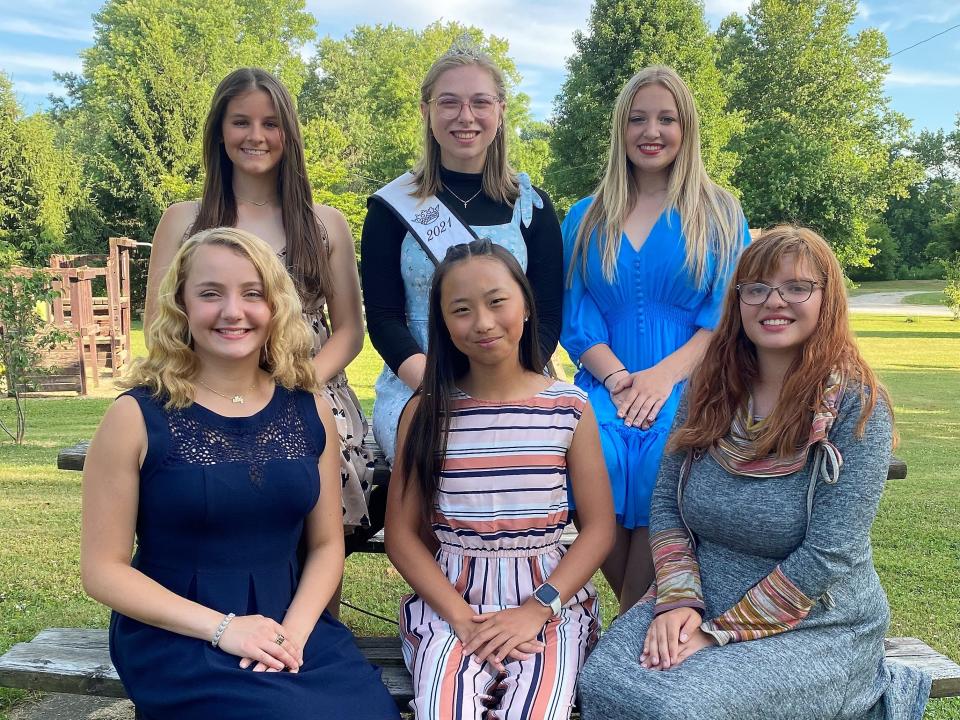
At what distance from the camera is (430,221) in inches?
119

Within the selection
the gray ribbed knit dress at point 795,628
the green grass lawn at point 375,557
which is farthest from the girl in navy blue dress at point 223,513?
the green grass lawn at point 375,557

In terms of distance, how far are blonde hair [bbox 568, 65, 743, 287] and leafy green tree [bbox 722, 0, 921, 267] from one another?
32.3m

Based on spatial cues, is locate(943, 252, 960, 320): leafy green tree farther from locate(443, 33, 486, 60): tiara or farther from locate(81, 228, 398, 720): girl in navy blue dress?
locate(81, 228, 398, 720): girl in navy blue dress

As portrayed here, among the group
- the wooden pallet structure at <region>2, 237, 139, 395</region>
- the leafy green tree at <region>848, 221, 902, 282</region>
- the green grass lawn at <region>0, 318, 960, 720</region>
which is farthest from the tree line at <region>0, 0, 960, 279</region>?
the green grass lawn at <region>0, 318, 960, 720</region>

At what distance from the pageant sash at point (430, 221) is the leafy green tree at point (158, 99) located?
26.4m

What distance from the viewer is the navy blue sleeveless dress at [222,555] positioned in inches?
78.5

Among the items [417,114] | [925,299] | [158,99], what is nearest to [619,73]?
[417,114]

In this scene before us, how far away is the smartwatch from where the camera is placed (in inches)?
88.5

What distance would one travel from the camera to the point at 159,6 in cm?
3412

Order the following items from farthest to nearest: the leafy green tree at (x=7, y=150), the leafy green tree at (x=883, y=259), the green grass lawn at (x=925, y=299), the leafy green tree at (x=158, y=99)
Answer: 1. the leafy green tree at (x=883, y=259)
2. the green grass lawn at (x=925, y=299)
3. the leafy green tree at (x=158, y=99)
4. the leafy green tree at (x=7, y=150)

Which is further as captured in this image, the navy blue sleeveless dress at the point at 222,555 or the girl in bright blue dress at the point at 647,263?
the girl in bright blue dress at the point at 647,263

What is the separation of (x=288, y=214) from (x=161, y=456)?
1143mm

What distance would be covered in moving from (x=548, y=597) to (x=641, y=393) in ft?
2.78

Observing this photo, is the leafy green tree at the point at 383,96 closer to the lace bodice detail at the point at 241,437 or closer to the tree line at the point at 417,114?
the tree line at the point at 417,114
